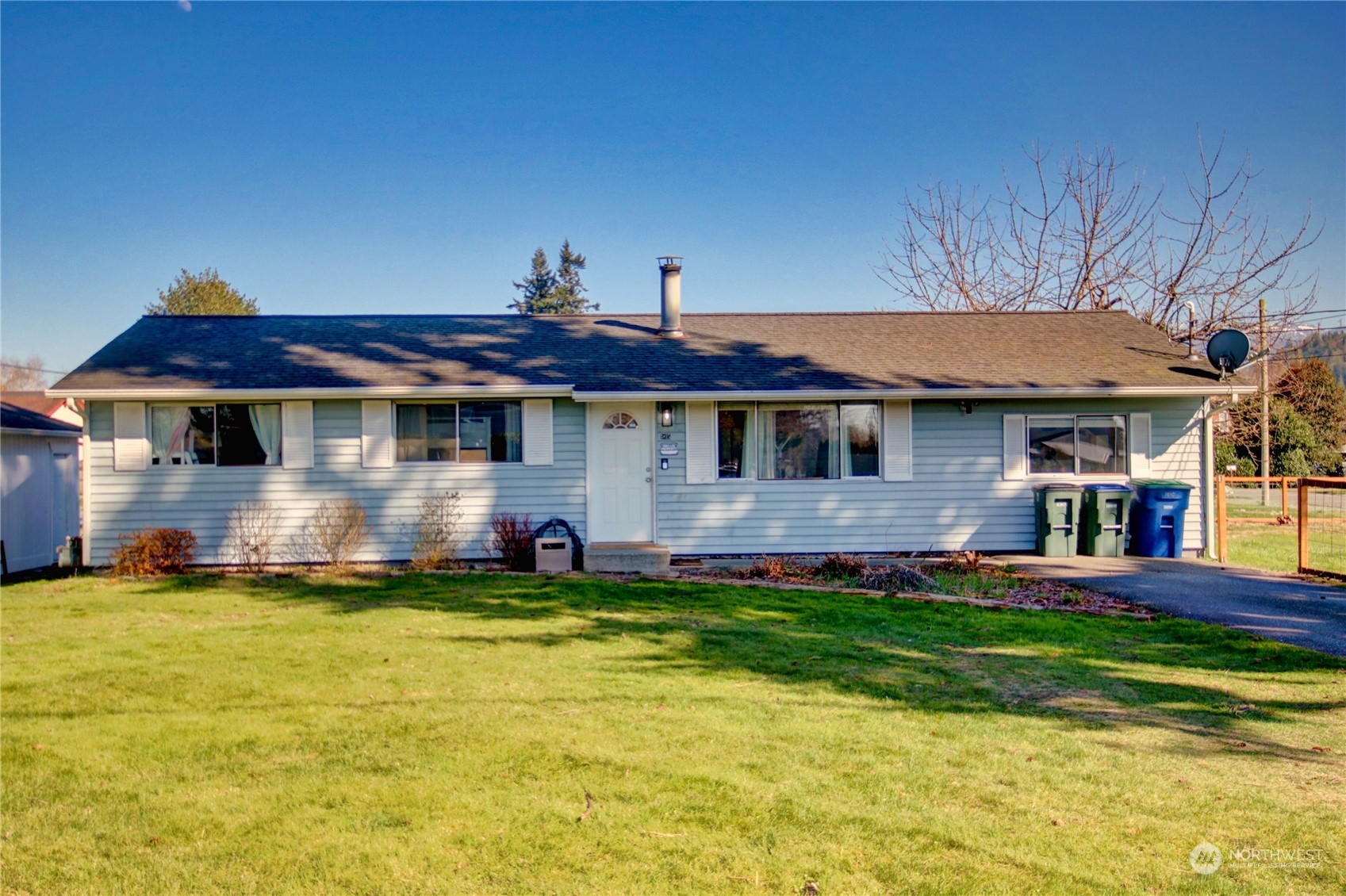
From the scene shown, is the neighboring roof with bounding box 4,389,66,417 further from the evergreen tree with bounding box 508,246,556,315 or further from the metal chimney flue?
the metal chimney flue

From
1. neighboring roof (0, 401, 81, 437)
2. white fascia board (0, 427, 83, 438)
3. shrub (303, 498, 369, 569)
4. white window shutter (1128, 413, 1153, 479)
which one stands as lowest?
shrub (303, 498, 369, 569)

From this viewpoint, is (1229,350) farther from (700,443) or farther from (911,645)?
(911,645)

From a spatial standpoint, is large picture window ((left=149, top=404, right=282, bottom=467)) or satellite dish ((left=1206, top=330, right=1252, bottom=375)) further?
satellite dish ((left=1206, top=330, right=1252, bottom=375))

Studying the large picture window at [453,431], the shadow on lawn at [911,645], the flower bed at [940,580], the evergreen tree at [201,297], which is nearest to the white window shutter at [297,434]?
the large picture window at [453,431]

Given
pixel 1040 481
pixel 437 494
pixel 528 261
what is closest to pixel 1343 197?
pixel 1040 481

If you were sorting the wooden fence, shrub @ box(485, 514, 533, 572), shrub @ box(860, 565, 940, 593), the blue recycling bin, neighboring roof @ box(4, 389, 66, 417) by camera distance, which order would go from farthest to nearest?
neighboring roof @ box(4, 389, 66, 417) < the blue recycling bin < shrub @ box(485, 514, 533, 572) < shrub @ box(860, 565, 940, 593) < the wooden fence

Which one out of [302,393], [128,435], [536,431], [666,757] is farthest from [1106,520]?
[128,435]

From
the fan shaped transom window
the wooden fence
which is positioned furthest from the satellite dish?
the fan shaped transom window

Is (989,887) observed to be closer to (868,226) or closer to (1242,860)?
(1242,860)

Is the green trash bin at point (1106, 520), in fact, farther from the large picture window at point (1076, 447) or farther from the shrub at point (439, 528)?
the shrub at point (439, 528)

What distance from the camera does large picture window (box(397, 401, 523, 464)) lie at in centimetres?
1253

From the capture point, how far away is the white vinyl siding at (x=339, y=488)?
12.1 metres

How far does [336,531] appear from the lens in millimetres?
12242

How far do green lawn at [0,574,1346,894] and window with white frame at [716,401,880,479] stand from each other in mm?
4879
